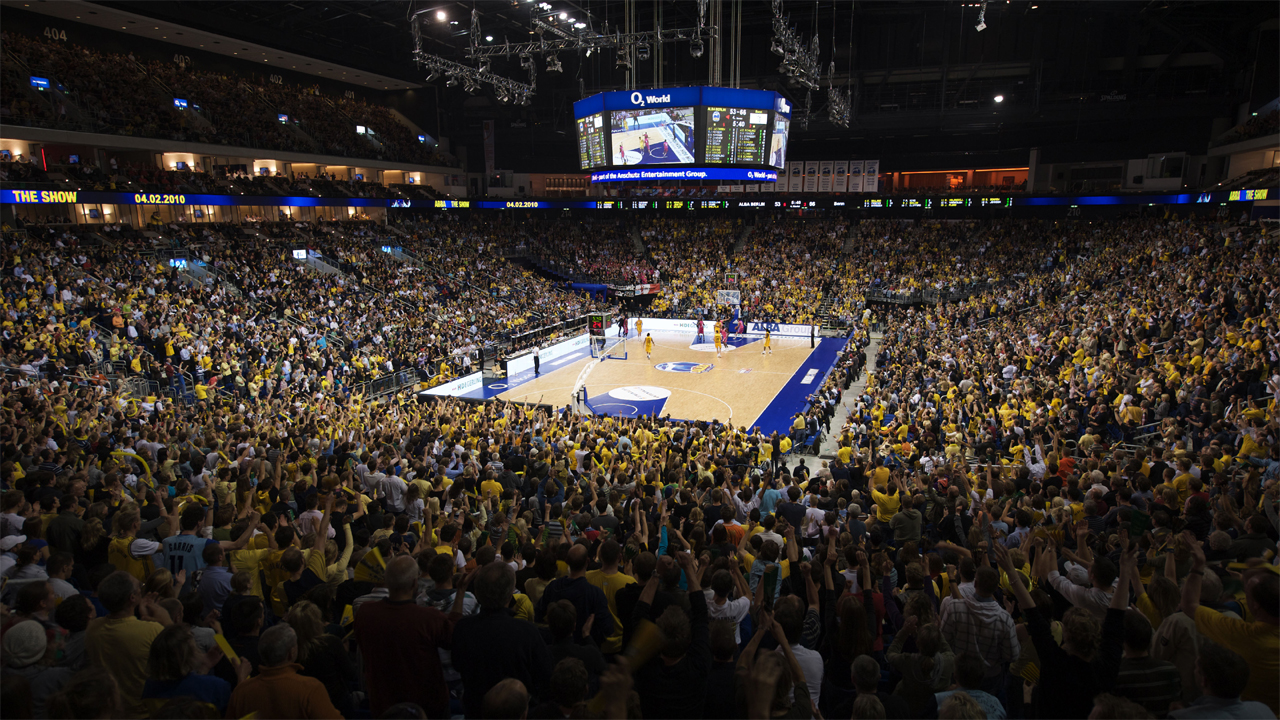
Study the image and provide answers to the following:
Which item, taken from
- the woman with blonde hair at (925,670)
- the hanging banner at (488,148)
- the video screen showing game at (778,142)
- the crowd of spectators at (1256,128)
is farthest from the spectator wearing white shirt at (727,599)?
the hanging banner at (488,148)

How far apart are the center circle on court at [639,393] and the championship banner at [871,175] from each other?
77.0 ft

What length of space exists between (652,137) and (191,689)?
2076 cm

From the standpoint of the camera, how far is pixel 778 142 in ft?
76.1

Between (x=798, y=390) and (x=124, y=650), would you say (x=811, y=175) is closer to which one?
(x=798, y=390)

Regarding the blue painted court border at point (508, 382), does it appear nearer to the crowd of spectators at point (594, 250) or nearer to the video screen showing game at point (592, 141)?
the video screen showing game at point (592, 141)

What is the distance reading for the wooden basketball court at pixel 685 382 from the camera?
24.1 meters

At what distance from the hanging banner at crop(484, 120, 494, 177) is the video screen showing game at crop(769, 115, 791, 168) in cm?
3023

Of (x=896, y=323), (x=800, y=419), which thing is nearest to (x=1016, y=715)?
(x=800, y=419)

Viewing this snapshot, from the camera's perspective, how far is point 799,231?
43750 millimetres

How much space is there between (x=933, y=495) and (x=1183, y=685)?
14.9 ft

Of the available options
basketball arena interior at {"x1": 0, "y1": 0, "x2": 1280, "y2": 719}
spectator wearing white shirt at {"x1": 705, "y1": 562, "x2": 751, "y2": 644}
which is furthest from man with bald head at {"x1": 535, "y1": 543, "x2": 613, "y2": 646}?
spectator wearing white shirt at {"x1": 705, "y1": 562, "x2": 751, "y2": 644}

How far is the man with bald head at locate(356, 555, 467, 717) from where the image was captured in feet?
11.0

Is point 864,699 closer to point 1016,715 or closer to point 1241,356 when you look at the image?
point 1016,715

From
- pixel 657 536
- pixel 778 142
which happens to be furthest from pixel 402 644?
pixel 778 142
